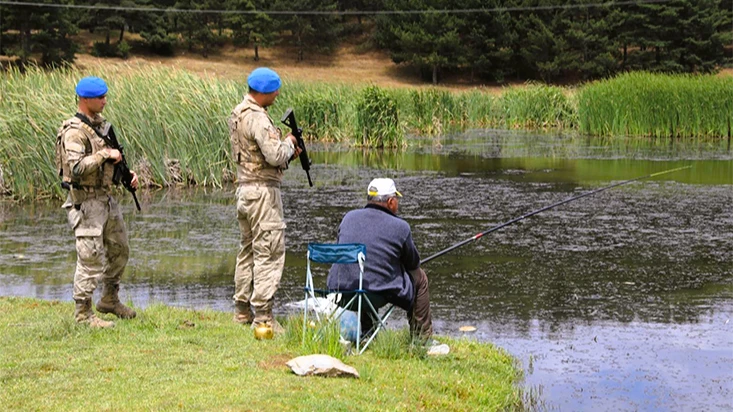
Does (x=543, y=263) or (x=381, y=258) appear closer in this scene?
(x=381, y=258)

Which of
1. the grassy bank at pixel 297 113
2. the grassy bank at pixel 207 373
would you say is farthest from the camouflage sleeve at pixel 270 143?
the grassy bank at pixel 297 113

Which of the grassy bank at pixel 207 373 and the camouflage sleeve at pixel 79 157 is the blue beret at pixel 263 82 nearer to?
the camouflage sleeve at pixel 79 157

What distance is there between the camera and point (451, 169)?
Result: 71.7 ft

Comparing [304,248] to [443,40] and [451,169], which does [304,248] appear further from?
[443,40]

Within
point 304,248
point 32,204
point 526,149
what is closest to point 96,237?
point 304,248

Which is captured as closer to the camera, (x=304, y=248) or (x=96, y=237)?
(x=96, y=237)

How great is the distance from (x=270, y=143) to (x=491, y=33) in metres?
60.0

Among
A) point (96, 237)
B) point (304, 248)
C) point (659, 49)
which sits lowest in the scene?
point (304, 248)

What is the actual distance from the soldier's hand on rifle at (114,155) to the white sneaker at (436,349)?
2.52 metres

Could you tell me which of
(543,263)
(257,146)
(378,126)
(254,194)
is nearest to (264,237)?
(254,194)

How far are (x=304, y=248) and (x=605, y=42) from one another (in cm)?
5233

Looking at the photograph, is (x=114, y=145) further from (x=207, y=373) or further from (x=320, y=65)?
(x=320, y=65)

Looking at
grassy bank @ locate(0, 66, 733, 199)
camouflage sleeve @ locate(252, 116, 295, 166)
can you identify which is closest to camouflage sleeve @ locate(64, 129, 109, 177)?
camouflage sleeve @ locate(252, 116, 295, 166)

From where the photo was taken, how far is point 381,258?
6.94 m
